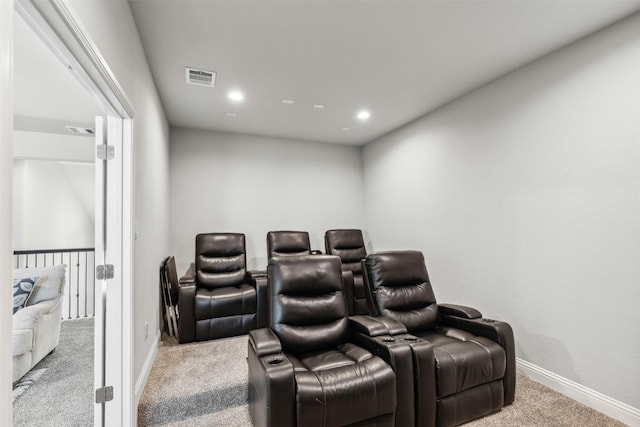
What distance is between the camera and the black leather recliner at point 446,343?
186 cm

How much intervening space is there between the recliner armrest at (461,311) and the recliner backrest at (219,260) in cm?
244

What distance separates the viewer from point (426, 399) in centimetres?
180

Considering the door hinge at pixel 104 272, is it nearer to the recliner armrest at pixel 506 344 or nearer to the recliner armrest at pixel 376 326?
the recliner armrest at pixel 376 326

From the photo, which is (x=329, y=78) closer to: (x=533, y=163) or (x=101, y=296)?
(x=533, y=163)

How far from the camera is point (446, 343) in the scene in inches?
83.0

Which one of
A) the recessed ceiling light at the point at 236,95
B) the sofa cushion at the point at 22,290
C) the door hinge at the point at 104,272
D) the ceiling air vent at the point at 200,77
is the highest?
the recessed ceiling light at the point at 236,95

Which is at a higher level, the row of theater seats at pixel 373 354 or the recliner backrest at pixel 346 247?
the recliner backrest at pixel 346 247

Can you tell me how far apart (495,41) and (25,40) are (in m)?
3.28

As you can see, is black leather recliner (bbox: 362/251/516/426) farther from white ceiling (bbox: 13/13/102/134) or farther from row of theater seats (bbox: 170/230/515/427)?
white ceiling (bbox: 13/13/102/134)

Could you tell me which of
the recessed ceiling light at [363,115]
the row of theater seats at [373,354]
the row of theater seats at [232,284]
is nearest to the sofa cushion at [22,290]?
the row of theater seats at [232,284]

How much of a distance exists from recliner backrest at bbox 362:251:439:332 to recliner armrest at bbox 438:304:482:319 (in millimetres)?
73

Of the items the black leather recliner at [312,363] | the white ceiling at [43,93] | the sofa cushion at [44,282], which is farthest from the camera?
the sofa cushion at [44,282]

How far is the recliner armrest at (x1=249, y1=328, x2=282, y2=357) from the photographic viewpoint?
1721mm

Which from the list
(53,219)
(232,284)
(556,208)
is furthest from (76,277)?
(556,208)
